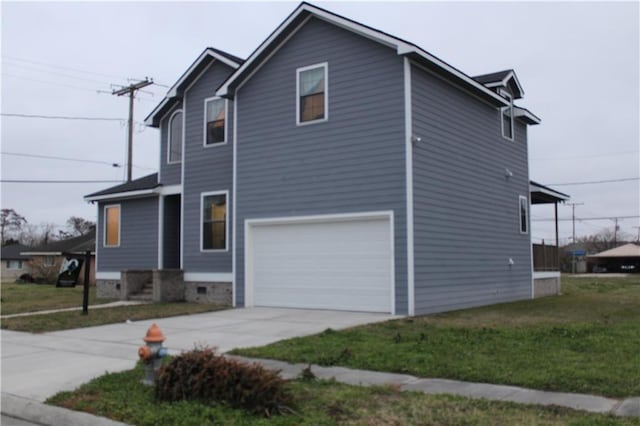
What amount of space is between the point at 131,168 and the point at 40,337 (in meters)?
21.8

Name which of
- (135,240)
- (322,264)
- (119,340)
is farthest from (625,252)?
(119,340)

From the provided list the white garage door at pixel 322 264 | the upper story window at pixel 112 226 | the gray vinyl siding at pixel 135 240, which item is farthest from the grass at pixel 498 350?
the upper story window at pixel 112 226

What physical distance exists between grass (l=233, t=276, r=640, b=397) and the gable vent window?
571 cm

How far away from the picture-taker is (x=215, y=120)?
18.2 metres

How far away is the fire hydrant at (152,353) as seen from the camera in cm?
654

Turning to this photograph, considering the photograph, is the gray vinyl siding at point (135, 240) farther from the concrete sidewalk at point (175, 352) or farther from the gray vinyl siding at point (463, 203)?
the gray vinyl siding at point (463, 203)

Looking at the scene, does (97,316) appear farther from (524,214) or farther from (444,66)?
(524,214)

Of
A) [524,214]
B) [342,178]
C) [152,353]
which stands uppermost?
[342,178]

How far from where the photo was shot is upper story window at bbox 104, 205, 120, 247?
2119cm

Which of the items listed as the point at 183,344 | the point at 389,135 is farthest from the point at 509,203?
the point at 183,344

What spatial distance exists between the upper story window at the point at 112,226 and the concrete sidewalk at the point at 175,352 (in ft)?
26.1

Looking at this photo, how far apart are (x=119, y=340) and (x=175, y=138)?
34.3 feet

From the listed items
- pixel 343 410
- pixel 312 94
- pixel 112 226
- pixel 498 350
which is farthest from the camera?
pixel 112 226

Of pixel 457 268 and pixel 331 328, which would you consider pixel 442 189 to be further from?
pixel 331 328
